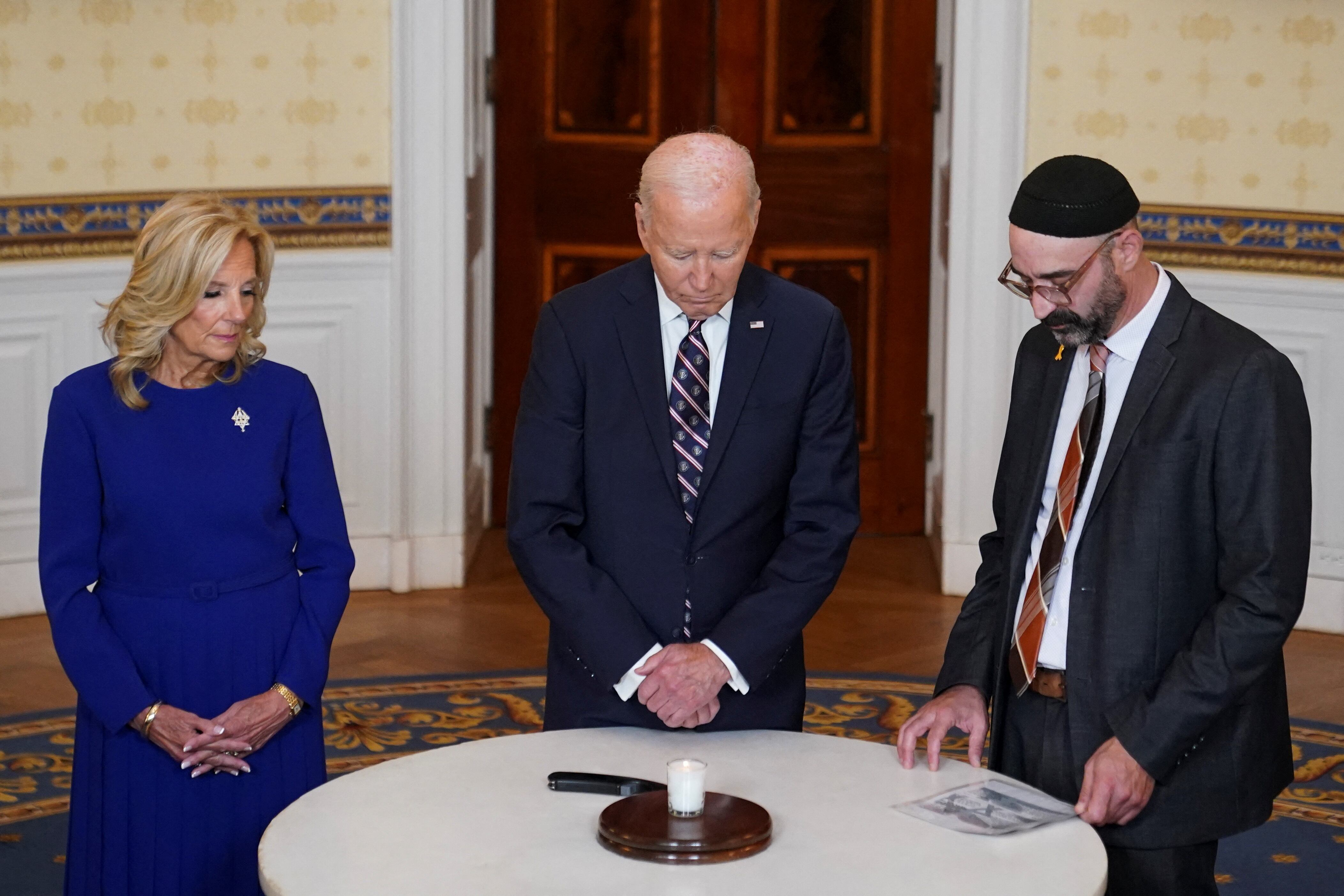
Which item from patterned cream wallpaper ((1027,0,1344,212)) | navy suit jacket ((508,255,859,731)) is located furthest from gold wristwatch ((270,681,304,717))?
patterned cream wallpaper ((1027,0,1344,212))

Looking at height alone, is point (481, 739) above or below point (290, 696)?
below

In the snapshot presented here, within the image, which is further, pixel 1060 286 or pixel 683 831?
pixel 1060 286

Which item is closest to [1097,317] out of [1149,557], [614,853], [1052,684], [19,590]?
[1149,557]

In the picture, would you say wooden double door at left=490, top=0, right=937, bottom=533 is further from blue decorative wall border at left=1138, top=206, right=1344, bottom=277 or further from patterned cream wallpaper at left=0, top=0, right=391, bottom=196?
blue decorative wall border at left=1138, top=206, right=1344, bottom=277

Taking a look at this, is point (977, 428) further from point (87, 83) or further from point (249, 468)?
point (249, 468)

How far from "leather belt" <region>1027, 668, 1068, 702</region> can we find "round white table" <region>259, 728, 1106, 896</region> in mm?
142

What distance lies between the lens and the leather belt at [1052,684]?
85.7 inches

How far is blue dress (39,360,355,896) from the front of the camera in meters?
2.46

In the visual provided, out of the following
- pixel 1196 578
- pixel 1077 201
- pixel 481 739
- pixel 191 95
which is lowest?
pixel 481 739

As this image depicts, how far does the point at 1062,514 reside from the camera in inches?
85.9

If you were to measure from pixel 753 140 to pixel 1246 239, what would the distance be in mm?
2118

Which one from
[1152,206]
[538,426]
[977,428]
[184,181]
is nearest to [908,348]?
[977,428]

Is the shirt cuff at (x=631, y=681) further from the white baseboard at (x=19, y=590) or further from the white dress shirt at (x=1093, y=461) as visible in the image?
the white baseboard at (x=19, y=590)

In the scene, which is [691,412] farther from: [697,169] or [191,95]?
[191,95]
